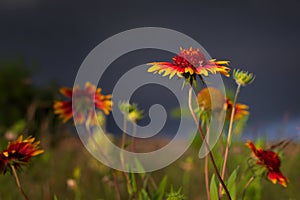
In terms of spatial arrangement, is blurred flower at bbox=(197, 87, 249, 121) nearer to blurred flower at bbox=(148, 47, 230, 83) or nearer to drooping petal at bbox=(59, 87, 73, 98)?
blurred flower at bbox=(148, 47, 230, 83)

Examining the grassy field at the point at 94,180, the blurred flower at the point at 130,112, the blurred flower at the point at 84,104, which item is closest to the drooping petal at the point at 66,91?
the blurred flower at the point at 84,104

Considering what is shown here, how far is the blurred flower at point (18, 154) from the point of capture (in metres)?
0.98

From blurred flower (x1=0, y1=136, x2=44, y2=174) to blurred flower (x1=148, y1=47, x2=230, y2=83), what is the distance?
353 millimetres

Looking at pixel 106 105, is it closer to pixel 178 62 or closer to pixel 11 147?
pixel 11 147

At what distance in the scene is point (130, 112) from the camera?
3.82ft

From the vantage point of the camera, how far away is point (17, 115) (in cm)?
633

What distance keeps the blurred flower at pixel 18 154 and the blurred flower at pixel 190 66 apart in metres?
0.35

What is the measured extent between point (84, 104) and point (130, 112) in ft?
0.85

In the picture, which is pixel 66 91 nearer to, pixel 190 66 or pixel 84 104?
pixel 84 104

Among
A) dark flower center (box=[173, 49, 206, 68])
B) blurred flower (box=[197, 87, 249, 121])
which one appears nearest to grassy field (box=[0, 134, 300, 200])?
blurred flower (box=[197, 87, 249, 121])

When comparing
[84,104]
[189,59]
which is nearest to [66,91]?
[84,104]

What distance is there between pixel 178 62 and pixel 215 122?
407 millimetres

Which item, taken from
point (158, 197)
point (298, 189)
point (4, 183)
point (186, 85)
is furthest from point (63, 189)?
point (186, 85)

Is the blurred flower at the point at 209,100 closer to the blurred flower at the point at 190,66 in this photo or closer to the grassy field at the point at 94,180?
the blurred flower at the point at 190,66
